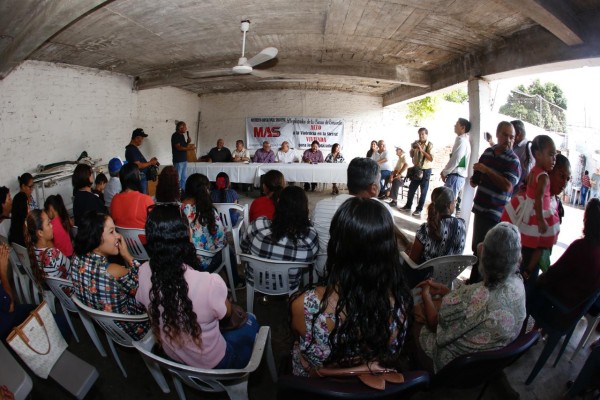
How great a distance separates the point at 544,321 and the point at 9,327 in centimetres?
300

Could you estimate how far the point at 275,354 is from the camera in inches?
85.2

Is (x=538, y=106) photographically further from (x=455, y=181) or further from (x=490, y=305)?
(x=490, y=305)

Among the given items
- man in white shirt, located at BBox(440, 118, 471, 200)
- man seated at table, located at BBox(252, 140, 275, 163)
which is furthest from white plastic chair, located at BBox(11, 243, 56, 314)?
man seated at table, located at BBox(252, 140, 275, 163)

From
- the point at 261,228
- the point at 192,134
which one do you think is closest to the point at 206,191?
the point at 261,228

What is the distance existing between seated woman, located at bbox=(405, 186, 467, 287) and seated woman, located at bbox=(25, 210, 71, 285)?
2.28 meters

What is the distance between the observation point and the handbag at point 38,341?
136 cm

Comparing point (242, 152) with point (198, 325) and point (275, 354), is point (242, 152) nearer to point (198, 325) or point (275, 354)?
point (275, 354)

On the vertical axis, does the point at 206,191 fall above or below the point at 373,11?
below

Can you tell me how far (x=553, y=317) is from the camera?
186cm

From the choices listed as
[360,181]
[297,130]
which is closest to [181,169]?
[297,130]

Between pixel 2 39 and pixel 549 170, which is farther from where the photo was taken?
pixel 2 39

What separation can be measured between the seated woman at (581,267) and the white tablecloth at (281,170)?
4.87 meters

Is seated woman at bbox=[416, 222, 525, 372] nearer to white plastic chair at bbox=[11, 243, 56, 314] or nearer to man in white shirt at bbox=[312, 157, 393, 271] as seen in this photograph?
man in white shirt at bbox=[312, 157, 393, 271]

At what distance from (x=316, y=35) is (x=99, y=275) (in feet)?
12.7
